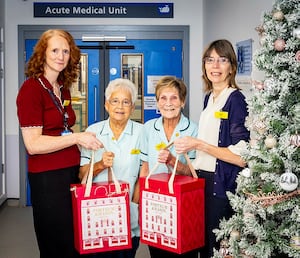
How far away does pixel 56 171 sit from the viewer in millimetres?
2426

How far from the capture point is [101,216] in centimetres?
236

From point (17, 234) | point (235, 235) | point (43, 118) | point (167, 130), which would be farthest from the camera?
point (17, 234)

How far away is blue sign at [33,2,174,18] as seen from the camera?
18.8 ft

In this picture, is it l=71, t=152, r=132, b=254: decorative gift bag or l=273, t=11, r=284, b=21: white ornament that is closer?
l=273, t=11, r=284, b=21: white ornament

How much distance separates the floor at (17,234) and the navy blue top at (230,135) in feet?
6.51

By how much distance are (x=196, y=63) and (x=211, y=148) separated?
12.2 feet

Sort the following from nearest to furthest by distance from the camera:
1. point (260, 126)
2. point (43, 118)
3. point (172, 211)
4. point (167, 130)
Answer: point (260, 126), point (172, 211), point (43, 118), point (167, 130)

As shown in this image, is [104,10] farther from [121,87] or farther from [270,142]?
[270,142]

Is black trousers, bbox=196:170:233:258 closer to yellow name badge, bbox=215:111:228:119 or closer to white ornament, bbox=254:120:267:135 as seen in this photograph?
yellow name badge, bbox=215:111:228:119

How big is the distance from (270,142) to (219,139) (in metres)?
0.45

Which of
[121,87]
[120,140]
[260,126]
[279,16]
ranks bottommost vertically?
[120,140]

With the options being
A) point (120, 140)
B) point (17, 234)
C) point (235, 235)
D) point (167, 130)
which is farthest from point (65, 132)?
point (17, 234)

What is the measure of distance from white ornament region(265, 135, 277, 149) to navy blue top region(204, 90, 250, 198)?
346 mm

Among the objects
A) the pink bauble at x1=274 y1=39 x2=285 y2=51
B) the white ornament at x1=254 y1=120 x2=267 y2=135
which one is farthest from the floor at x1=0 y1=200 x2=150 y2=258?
the pink bauble at x1=274 y1=39 x2=285 y2=51
